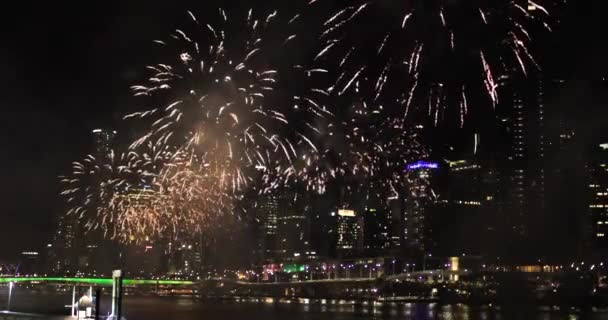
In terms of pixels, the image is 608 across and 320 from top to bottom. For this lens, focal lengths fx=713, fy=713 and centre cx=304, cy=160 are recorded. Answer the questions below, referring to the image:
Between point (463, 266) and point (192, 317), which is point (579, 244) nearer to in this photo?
point (463, 266)

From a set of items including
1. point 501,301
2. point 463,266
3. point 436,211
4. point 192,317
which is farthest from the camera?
point 463,266

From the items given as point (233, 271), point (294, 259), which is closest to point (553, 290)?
point (294, 259)

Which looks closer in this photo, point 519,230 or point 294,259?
point 519,230

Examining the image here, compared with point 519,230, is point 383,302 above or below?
below

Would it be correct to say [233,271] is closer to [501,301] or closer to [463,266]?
[463,266]

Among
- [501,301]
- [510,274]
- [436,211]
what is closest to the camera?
[501,301]

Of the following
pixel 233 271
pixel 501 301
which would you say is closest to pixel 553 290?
pixel 501 301

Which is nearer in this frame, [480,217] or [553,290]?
[553,290]

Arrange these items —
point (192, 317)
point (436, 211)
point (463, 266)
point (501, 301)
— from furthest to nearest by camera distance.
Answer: point (463, 266) → point (436, 211) → point (501, 301) → point (192, 317)

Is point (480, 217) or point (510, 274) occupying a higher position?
point (480, 217)
